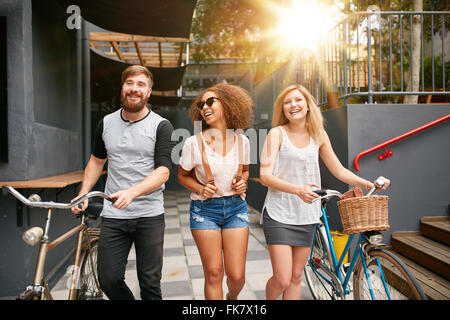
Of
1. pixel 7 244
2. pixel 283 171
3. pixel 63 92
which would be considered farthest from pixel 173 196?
pixel 283 171

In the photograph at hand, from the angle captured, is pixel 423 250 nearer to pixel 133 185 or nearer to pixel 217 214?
pixel 217 214

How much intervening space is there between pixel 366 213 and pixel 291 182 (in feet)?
1.99

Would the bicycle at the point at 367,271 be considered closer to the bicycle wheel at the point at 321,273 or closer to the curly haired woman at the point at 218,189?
the bicycle wheel at the point at 321,273

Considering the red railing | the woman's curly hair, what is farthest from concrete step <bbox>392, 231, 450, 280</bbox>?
the woman's curly hair

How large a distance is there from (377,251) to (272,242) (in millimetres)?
687

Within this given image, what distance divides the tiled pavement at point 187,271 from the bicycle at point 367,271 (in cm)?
85

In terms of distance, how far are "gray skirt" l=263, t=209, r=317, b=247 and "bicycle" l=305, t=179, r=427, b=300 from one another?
0.99 ft

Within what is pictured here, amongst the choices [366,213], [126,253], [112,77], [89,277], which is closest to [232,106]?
[366,213]

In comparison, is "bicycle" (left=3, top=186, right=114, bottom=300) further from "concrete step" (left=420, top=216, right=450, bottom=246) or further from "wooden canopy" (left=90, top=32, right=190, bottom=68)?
"wooden canopy" (left=90, top=32, right=190, bottom=68)

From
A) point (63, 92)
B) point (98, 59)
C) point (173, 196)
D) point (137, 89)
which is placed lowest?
point (173, 196)

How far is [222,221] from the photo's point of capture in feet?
8.10

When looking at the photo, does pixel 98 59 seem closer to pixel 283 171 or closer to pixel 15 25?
pixel 15 25

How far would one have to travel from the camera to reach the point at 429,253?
3.95 m

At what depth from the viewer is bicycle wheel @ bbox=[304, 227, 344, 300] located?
2922 millimetres
